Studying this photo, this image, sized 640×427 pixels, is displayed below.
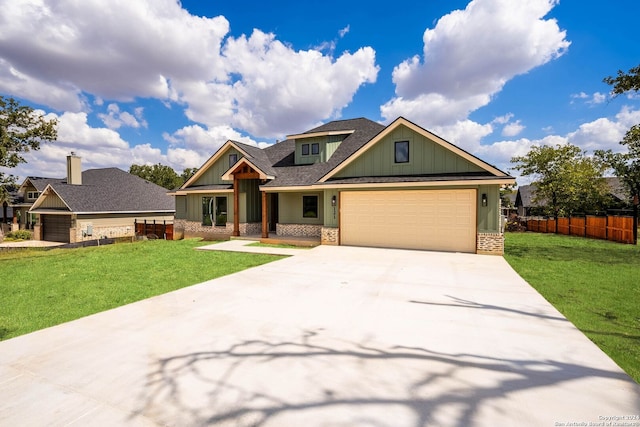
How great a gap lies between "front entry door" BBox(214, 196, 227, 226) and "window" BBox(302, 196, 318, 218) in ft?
18.2

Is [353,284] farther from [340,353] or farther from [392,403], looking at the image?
[392,403]

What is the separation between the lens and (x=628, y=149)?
74.0ft

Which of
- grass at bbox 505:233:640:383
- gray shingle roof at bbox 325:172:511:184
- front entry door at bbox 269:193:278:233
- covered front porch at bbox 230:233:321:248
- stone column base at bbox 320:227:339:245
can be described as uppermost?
gray shingle roof at bbox 325:172:511:184

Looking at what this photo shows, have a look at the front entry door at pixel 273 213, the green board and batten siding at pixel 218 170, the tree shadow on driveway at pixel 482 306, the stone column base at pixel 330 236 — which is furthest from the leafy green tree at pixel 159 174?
the tree shadow on driveway at pixel 482 306

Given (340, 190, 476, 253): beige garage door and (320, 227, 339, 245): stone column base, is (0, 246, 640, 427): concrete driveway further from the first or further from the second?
(320, 227, 339, 245): stone column base

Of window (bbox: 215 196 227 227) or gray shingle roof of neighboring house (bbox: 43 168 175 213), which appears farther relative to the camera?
gray shingle roof of neighboring house (bbox: 43 168 175 213)

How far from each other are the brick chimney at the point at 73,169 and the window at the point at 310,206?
24.0 m

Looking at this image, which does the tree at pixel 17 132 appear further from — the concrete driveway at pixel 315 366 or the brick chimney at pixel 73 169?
the concrete driveway at pixel 315 366

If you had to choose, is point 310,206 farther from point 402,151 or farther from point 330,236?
point 402,151

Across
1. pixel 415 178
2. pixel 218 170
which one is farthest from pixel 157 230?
pixel 415 178

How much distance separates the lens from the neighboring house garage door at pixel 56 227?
24328mm

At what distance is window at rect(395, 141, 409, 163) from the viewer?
1295cm

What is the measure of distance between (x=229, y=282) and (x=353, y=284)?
10.5 feet

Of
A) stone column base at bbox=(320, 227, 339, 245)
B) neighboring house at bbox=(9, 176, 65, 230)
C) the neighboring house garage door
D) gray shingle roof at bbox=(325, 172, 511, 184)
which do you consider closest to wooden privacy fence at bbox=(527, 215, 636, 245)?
gray shingle roof at bbox=(325, 172, 511, 184)
